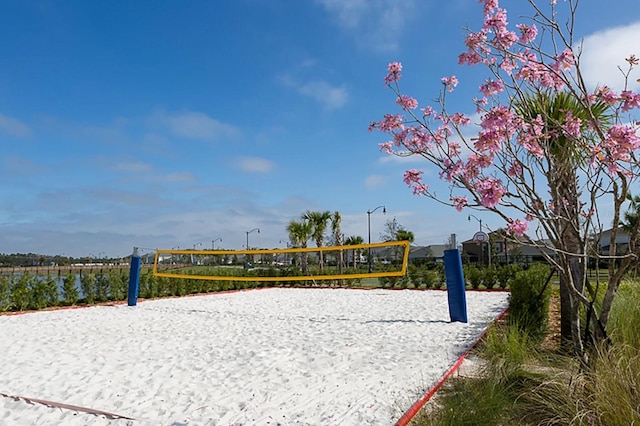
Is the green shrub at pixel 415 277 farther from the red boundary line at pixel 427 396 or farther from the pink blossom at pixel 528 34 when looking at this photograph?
the pink blossom at pixel 528 34

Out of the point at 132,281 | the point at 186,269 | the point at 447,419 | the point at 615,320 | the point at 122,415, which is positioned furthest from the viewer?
the point at 186,269

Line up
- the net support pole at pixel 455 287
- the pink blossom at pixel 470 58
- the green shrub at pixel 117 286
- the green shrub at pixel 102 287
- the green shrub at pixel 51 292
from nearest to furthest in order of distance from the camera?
the pink blossom at pixel 470 58 → the net support pole at pixel 455 287 → the green shrub at pixel 51 292 → the green shrub at pixel 102 287 → the green shrub at pixel 117 286

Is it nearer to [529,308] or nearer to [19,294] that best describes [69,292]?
[19,294]

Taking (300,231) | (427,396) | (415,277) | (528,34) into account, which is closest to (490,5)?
(528,34)

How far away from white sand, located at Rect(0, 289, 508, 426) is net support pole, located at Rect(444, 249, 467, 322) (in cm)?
24

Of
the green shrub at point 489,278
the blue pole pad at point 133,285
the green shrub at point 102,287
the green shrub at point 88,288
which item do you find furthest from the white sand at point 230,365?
the green shrub at point 489,278

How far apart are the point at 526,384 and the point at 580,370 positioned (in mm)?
383

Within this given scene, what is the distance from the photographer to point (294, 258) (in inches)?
814

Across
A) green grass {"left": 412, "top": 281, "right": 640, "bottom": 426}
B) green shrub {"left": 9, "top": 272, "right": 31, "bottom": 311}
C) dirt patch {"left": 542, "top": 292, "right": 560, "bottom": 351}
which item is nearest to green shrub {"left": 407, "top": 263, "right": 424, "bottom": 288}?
dirt patch {"left": 542, "top": 292, "right": 560, "bottom": 351}

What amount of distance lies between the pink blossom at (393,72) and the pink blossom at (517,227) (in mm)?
1593

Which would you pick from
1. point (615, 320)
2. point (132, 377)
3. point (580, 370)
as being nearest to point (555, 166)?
point (580, 370)

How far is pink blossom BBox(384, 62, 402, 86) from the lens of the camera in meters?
3.81

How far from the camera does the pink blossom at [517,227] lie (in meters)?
2.85

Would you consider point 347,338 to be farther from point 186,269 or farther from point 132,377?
point 186,269
